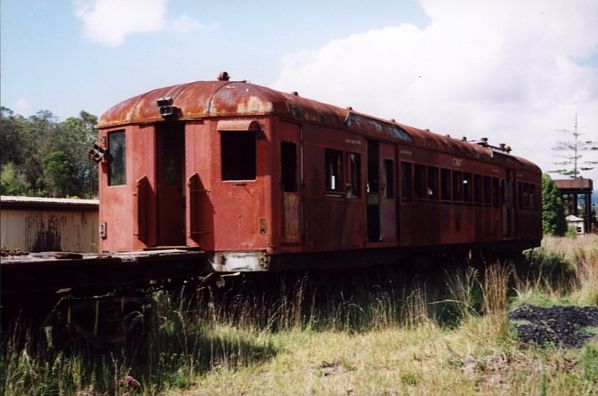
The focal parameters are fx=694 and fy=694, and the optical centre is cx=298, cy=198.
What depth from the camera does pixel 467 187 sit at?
16422 mm

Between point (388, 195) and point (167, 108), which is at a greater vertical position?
point (167, 108)

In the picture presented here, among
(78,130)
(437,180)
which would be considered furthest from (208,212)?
(78,130)

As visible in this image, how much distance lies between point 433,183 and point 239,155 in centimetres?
616

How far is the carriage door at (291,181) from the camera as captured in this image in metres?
9.41

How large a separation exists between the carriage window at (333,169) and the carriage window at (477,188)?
22.5ft

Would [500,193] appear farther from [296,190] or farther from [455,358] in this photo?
[455,358]

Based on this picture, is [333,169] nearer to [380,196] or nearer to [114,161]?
[380,196]

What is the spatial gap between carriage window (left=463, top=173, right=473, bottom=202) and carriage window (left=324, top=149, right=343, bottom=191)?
618cm

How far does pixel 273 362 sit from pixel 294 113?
147 inches

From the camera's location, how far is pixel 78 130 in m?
58.8

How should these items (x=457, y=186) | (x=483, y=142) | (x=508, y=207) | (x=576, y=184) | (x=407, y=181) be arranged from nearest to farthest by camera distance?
1. (x=407, y=181)
2. (x=457, y=186)
3. (x=483, y=142)
4. (x=508, y=207)
5. (x=576, y=184)

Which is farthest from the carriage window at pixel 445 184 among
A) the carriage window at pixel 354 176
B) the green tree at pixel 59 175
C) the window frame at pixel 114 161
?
the green tree at pixel 59 175

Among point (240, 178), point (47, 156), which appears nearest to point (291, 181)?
point (240, 178)

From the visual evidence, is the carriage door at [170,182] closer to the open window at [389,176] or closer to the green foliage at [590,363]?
the open window at [389,176]
